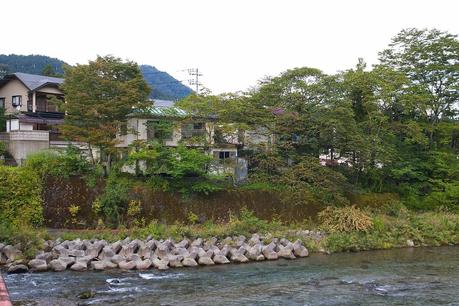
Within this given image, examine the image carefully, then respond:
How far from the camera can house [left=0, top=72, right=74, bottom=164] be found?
3102cm

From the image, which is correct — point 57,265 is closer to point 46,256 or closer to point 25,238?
point 46,256

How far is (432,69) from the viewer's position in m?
29.1

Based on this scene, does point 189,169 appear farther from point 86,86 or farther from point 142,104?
point 86,86

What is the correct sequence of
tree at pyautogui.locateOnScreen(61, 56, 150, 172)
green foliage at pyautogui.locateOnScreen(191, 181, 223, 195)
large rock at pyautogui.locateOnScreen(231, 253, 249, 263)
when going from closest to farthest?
1. large rock at pyautogui.locateOnScreen(231, 253, 249, 263)
2. tree at pyautogui.locateOnScreen(61, 56, 150, 172)
3. green foliage at pyautogui.locateOnScreen(191, 181, 223, 195)

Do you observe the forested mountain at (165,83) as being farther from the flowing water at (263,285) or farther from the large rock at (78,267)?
the flowing water at (263,285)

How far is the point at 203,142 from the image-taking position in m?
25.6

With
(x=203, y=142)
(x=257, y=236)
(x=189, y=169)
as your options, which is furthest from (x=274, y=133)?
(x=257, y=236)

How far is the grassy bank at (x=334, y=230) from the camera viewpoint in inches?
808

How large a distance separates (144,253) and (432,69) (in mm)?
21853

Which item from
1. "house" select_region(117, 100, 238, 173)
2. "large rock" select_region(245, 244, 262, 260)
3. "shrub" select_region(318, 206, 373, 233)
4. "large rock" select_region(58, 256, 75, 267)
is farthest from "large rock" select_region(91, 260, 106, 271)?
"shrub" select_region(318, 206, 373, 233)

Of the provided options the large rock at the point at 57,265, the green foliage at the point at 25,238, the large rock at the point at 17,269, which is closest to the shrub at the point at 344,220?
the large rock at the point at 57,265

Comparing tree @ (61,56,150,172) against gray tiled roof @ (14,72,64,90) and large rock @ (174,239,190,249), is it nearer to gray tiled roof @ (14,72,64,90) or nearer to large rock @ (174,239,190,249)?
large rock @ (174,239,190,249)

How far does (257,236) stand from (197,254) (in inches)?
152

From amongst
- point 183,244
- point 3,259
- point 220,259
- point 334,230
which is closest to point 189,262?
point 220,259
